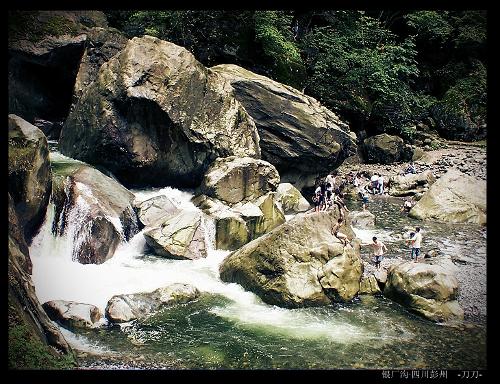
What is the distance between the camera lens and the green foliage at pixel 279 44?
73.5 feet

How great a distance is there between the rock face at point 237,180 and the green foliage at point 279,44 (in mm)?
9009

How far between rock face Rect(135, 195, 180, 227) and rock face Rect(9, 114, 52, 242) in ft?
10.7

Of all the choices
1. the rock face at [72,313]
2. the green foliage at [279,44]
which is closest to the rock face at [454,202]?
the green foliage at [279,44]

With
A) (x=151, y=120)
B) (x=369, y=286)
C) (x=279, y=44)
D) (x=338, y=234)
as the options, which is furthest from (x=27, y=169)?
(x=279, y=44)

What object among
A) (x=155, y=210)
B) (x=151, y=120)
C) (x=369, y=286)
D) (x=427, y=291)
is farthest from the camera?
(x=151, y=120)

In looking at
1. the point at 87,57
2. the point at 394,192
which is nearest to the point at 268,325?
the point at 87,57

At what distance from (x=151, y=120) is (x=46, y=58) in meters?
6.42

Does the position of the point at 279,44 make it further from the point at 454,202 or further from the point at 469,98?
the point at 469,98

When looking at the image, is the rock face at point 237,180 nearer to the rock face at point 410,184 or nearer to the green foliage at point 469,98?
the rock face at point 410,184

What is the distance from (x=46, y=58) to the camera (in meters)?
18.0

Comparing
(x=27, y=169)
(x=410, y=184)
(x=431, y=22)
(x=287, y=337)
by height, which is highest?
(x=431, y=22)

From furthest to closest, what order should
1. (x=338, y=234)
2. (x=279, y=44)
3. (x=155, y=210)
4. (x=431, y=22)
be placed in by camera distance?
1. (x=431, y=22)
2. (x=279, y=44)
3. (x=155, y=210)
4. (x=338, y=234)

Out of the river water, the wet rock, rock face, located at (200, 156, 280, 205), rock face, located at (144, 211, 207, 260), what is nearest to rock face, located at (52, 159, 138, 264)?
the river water
